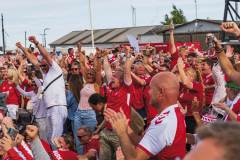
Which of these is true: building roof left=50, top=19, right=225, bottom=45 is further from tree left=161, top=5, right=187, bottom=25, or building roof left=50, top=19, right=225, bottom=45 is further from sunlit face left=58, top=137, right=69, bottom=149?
sunlit face left=58, top=137, right=69, bottom=149

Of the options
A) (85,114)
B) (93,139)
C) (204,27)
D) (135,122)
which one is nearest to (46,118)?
(85,114)

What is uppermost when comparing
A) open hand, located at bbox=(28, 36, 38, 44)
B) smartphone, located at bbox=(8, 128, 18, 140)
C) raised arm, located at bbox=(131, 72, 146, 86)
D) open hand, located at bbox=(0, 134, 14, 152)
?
open hand, located at bbox=(28, 36, 38, 44)

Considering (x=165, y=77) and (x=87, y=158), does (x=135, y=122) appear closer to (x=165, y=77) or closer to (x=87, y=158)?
(x=165, y=77)

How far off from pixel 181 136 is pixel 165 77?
423 mm

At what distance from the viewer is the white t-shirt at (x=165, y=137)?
348 cm

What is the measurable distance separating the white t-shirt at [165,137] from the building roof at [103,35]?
54.2 m

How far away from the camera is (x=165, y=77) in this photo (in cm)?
365

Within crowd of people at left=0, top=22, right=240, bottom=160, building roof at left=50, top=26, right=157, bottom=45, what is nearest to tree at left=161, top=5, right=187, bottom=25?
building roof at left=50, top=26, right=157, bottom=45

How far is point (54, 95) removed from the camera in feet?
26.9

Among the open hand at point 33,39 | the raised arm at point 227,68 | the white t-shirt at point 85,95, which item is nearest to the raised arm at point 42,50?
the open hand at point 33,39

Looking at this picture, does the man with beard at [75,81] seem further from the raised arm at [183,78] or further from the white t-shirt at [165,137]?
the white t-shirt at [165,137]

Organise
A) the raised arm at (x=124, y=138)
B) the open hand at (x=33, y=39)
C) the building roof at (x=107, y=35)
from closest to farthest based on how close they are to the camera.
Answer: the raised arm at (x=124, y=138), the open hand at (x=33, y=39), the building roof at (x=107, y=35)

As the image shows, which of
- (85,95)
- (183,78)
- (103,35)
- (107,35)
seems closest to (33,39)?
(85,95)

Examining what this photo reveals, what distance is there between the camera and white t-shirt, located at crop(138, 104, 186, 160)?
348 centimetres
